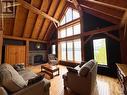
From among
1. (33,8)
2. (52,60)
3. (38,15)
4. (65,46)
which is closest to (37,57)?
(52,60)

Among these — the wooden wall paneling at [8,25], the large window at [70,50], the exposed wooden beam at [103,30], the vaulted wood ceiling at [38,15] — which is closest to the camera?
the exposed wooden beam at [103,30]

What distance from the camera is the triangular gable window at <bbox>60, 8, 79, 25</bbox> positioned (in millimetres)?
6802

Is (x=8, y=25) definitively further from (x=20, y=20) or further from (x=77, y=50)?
(x=77, y=50)

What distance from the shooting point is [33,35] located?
8.20 meters

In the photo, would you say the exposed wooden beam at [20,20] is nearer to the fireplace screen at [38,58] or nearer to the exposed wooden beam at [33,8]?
the exposed wooden beam at [33,8]

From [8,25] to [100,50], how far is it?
6.44 m

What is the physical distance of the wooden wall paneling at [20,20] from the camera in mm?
5717

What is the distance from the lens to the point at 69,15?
289 inches

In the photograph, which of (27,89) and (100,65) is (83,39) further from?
(27,89)

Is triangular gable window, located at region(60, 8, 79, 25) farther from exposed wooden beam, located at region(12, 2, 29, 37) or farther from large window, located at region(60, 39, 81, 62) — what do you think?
exposed wooden beam, located at region(12, 2, 29, 37)

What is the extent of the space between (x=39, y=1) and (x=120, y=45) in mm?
5649

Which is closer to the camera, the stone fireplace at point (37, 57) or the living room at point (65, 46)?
the living room at point (65, 46)

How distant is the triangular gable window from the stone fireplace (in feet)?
12.4

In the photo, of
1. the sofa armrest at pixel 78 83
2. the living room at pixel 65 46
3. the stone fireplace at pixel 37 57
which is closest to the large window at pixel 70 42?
the living room at pixel 65 46
